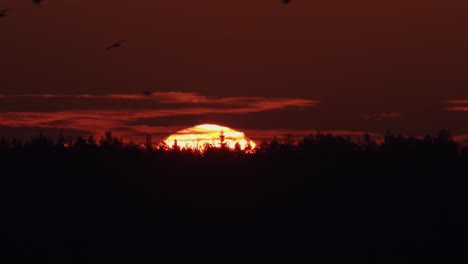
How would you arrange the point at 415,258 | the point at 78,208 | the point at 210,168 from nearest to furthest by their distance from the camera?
the point at 415,258
the point at 78,208
the point at 210,168

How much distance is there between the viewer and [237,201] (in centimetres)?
6481

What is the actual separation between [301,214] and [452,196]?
716 centimetres

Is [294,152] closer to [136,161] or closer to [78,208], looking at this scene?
[136,161]

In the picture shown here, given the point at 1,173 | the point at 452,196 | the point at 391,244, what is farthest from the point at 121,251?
the point at 452,196

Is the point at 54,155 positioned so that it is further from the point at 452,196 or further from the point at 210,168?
the point at 452,196

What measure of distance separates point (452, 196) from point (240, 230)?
399 inches

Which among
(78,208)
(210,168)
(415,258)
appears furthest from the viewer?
(210,168)

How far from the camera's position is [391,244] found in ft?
194

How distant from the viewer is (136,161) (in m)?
66.4

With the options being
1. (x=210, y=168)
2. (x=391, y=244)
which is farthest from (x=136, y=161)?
(x=391, y=244)

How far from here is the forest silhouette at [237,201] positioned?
193 ft

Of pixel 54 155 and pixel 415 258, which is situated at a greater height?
pixel 54 155

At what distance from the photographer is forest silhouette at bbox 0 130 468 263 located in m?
58.9

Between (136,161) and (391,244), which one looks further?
(136,161)
